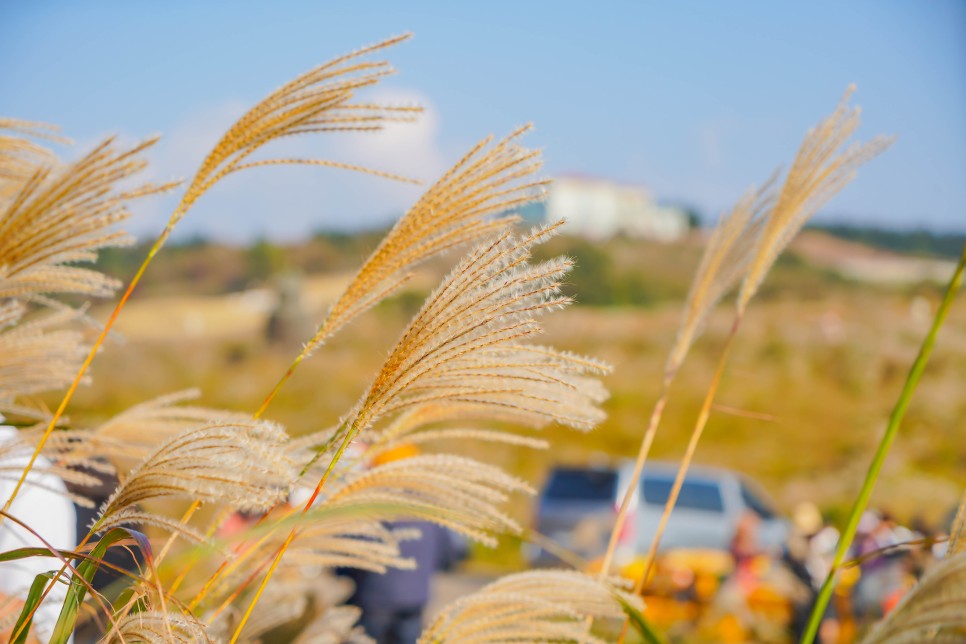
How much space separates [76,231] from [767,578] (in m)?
10.9

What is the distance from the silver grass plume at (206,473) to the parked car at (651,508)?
47.8 feet

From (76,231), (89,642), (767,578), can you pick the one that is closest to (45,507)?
(89,642)

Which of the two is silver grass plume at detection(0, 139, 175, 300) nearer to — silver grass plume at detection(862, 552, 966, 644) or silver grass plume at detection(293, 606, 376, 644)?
silver grass plume at detection(293, 606, 376, 644)

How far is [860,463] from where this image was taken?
30.6 meters

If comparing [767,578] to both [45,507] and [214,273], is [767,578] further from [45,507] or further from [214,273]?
[214,273]

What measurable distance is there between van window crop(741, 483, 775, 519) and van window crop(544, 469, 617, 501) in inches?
85.2

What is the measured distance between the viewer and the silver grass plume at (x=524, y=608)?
1583 millimetres

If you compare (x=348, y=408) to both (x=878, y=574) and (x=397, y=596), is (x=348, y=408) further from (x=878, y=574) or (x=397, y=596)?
(x=878, y=574)

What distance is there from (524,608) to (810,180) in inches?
33.6

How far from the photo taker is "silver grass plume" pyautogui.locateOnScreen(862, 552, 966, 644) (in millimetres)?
984

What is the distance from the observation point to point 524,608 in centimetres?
165

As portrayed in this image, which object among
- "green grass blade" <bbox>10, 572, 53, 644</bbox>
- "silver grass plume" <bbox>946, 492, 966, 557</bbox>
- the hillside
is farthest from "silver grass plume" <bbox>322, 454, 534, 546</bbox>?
the hillside

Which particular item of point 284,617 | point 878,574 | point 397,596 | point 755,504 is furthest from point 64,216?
point 755,504

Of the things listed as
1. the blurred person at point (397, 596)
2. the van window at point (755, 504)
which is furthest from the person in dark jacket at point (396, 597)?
the van window at point (755, 504)
